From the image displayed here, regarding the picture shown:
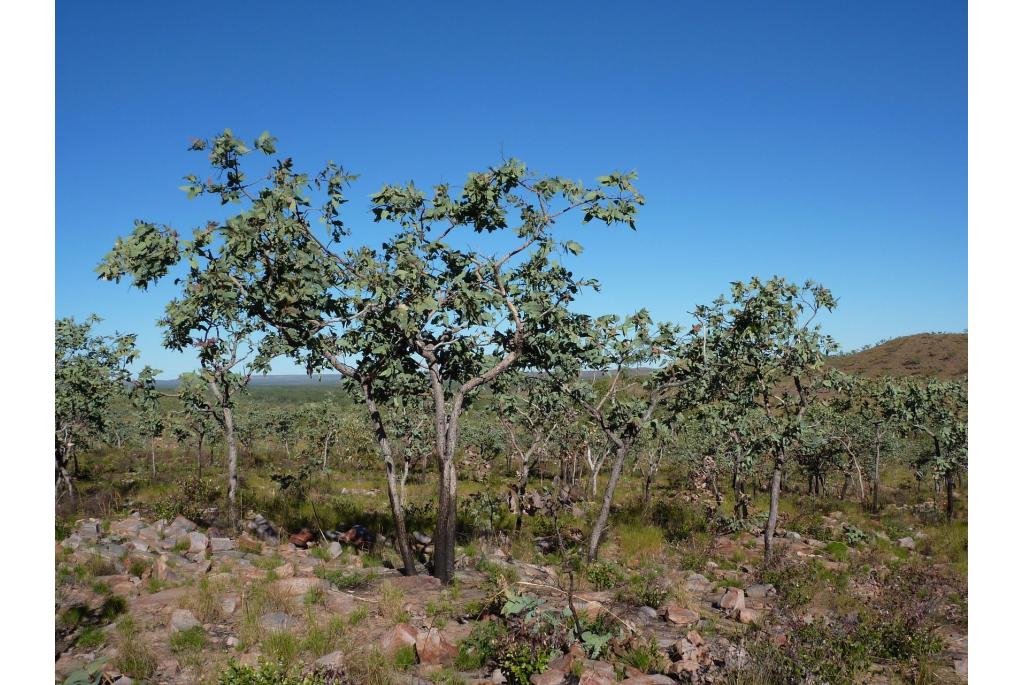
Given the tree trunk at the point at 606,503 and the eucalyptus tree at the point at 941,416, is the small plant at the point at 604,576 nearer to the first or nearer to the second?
the tree trunk at the point at 606,503

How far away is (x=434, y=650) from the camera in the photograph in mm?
7578

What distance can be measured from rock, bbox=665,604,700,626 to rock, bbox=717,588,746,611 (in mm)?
1142

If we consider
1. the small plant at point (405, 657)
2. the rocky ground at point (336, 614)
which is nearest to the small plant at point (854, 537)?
the rocky ground at point (336, 614)

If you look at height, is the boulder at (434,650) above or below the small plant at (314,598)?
above

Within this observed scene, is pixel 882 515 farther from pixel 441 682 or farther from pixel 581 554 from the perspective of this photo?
pixel 441 682

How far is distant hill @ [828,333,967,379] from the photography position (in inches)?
2800

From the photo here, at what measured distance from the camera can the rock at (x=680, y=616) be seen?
995 cm

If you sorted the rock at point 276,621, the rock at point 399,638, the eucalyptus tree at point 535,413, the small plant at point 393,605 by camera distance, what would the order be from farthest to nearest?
1. the eucalyptus tree at point 535,413
2. the small plant at point 393,605
3. the rock at point 276,621
4. the rock at point 399,638

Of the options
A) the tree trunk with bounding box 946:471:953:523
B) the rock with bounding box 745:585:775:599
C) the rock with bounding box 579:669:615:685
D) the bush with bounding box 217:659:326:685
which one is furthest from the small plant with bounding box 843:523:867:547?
the bush with bounding box 217:659:326:685

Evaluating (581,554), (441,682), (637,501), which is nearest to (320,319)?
(441,682)

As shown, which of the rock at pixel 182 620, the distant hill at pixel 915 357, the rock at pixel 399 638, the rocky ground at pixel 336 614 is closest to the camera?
the rocky ground at pixel 336 614

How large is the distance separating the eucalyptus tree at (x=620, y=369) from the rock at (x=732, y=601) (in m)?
3.47
